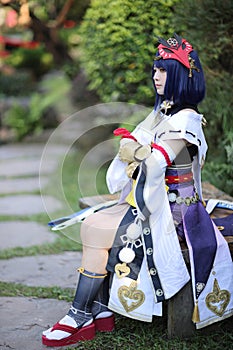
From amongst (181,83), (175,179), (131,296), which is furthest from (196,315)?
(181,83)

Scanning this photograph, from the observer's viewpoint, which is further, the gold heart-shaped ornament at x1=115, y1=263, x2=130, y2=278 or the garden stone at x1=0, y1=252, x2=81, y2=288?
the garden stone at x1=0, y1=252, x2=81, y2=288

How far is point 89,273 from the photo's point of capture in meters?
2.85

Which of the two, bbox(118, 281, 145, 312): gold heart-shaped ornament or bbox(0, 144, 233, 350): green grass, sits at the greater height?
bbox(118, 281, 145, 312): gold heart-shaped ornament

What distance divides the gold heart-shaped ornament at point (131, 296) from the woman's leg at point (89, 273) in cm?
14

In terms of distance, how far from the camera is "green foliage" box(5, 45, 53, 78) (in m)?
12.0

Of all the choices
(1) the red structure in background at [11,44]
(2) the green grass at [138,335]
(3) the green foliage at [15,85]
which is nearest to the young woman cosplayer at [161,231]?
(2) the green grass at [138,335]

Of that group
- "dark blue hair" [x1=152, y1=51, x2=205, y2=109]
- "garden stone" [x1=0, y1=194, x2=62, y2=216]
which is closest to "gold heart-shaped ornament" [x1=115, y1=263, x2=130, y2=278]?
"dark blue hair" [x1=152, y1=51, x2=205, y2=109]

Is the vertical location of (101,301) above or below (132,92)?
below

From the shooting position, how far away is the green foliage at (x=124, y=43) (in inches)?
190

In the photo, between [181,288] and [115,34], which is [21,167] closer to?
[115,34]

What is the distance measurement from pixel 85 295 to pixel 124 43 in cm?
273

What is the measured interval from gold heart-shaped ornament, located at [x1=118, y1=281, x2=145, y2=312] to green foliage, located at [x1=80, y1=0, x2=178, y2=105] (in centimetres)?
249

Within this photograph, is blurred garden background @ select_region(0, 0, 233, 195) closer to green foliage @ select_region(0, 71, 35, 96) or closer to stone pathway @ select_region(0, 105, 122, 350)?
stone pathway @ select_region(0, 105, 122, 350)

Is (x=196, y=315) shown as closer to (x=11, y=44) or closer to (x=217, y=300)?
(x=217, y=300)
